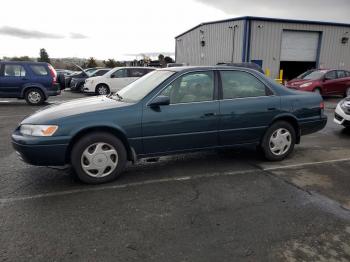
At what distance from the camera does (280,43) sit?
2478cm

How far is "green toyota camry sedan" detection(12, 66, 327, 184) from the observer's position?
4.06 meters

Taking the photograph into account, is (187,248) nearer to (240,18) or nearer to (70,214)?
(70,214)

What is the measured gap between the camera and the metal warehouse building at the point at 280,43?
23984mm

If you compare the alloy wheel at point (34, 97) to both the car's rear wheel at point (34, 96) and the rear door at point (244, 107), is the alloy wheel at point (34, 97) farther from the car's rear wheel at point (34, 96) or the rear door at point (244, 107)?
the rear door at point (244, 107)

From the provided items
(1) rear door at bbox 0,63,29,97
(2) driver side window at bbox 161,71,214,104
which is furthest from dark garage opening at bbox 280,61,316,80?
(2) driver side window at bbox 161,71,214,104

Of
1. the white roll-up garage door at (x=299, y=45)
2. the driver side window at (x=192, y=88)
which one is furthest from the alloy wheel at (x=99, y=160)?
the white roll-up garage door at (x=299, y=45)

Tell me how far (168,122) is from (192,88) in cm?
65

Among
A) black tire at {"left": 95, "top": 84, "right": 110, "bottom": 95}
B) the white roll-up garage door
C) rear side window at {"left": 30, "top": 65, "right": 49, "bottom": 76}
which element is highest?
the white roll-up garage door

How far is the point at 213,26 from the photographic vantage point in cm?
2786

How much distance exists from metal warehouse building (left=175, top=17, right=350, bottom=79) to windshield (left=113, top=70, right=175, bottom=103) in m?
20.1

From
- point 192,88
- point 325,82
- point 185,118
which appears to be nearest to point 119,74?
point 325,82

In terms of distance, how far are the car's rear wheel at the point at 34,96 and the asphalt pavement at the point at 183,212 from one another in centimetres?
820

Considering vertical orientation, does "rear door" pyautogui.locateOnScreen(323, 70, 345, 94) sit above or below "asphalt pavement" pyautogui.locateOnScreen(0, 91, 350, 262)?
above

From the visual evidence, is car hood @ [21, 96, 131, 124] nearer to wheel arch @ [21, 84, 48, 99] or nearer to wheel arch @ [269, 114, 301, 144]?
wheel arch @ [269, 114, 301, 144]
